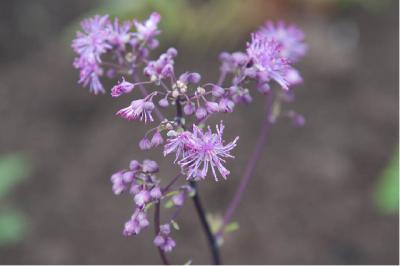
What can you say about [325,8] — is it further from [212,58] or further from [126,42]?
[126,42]

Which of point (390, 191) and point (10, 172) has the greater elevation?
point (10, 172)

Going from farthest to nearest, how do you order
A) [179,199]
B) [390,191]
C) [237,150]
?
[237,150] → [390,191] → [179,199]

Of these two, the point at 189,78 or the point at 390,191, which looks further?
the point at 390,191

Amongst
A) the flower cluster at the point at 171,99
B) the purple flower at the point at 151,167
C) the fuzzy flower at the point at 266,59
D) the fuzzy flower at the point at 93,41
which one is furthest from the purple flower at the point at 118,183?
the fuzzy flower at the point at 266,59

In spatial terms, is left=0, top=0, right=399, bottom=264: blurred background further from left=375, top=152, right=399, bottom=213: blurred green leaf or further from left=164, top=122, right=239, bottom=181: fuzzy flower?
left=164, top=122, right=239, bottom=181: fuzzy flower

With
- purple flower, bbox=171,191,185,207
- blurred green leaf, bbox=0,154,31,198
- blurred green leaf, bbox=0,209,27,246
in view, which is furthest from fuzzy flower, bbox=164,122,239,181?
blurred green leaf, bbox=0,209,27,246

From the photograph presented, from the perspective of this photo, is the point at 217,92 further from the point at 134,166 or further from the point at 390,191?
the point at 390,191

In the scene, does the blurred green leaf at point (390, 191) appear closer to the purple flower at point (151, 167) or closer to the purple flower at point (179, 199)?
the purple flower at point (179, 199)

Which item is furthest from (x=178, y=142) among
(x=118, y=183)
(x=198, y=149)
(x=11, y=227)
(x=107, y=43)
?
(x=11, y=227)
